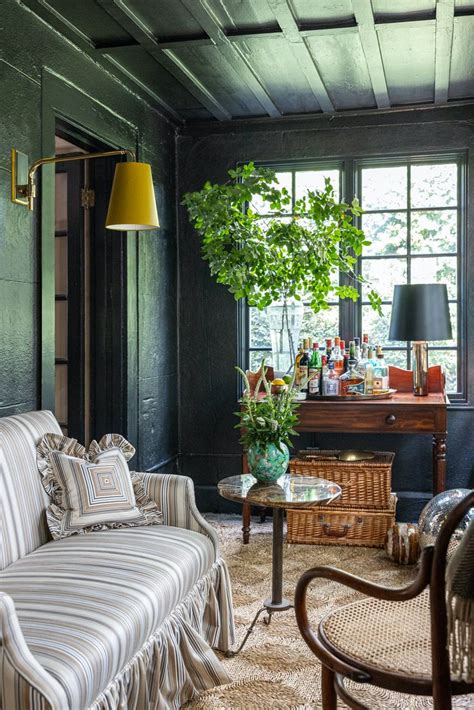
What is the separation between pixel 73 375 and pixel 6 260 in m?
1.41

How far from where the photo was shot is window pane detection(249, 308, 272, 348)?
520 centimetres

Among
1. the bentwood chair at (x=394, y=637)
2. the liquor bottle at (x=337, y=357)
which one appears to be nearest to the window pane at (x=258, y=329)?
the liquor bottle at (x=337, y=357)

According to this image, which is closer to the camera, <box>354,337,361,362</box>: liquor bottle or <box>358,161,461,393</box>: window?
<box>354,337,361,362</box>: liquor bottle

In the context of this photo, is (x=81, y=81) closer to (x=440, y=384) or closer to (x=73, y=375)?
(x=73, y=375)

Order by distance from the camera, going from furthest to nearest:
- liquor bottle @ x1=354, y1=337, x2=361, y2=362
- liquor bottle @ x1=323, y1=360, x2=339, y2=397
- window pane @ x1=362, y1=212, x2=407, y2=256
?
1. window pane @ x1=362, y1=212, x2=407, y2=256
2. liquor bottle @ x1=354, y1=337, x2=361, y2=362
3. liquor bottle @ x1=323, y1=360, x2=339, y2=397

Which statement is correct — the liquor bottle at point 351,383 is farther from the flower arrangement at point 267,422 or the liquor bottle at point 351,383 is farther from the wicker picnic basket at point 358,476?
the flower arrangement at point 267,422

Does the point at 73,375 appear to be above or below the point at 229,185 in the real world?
below

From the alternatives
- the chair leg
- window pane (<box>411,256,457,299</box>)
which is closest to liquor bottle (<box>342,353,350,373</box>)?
window pane (<box>411,256,457,299</box>)

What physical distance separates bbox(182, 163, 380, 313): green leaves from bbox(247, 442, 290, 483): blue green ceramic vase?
1821 mm

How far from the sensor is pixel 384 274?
5020mm

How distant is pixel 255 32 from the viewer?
3.63 metres

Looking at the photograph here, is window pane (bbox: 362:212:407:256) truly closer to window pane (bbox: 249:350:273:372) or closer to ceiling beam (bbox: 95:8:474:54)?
window pane (bbox: 249:350:273:372)

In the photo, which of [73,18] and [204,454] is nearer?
[73,18]

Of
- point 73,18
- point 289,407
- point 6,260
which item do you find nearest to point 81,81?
point 73,18
